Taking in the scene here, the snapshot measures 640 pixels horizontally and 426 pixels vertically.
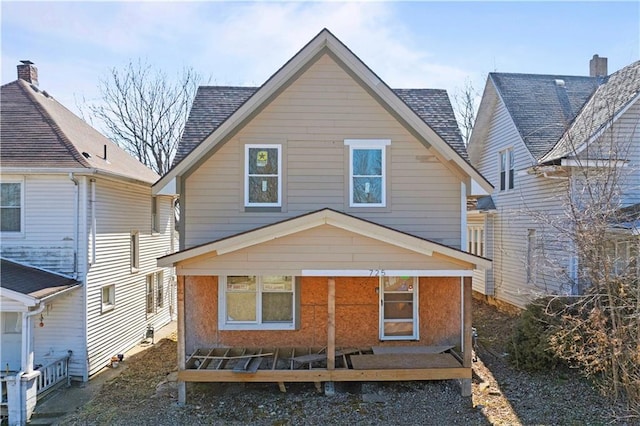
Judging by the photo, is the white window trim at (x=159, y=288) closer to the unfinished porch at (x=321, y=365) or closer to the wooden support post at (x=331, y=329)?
the unfinished porch at (x=321, y=365)

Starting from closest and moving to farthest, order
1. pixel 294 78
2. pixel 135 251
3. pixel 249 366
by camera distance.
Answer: pixel 249 366
pixel 294 78
pixel 135 251

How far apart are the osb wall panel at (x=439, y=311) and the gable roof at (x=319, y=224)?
2.18 meters

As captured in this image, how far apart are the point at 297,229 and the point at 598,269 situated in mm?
6263

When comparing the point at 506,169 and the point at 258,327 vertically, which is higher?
the point at 506,169

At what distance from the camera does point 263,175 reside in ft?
32.0

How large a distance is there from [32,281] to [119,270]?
2807 mm

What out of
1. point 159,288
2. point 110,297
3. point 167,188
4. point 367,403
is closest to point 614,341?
point 367,403

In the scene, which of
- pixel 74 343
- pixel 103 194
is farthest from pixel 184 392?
pixel 103 194

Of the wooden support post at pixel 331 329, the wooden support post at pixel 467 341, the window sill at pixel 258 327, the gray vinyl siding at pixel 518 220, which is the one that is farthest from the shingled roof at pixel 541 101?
the window sill at pixel 258 327

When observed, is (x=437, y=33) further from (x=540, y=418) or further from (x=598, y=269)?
(x=540, y=418)

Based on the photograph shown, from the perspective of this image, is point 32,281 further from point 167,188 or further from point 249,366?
point 249,366

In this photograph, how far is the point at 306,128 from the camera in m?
9.77

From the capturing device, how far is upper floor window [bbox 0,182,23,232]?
1016 centimetres

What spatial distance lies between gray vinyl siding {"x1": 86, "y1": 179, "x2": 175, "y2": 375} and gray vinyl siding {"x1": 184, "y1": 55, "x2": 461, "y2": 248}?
126 inches
